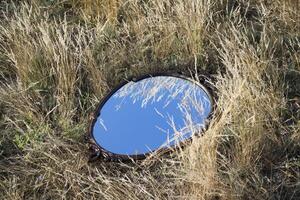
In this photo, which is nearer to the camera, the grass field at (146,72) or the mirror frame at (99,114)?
the grass field at (146,72)

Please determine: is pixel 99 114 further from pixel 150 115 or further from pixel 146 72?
pixel 146 72

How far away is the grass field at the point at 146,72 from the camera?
2.88 m

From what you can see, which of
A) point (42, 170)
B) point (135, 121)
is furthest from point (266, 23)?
point (42, 170)

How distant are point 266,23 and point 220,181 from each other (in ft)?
5.08

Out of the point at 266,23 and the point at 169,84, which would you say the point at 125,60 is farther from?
the point at 266,23

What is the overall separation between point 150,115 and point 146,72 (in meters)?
0.59

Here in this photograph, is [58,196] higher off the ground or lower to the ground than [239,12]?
lower

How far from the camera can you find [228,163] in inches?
114

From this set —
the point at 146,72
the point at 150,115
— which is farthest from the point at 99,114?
the point at 146,72

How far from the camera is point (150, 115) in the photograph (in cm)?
323

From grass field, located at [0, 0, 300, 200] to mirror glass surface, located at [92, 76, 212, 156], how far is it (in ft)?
0.32

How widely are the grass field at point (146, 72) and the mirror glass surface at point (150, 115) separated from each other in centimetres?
10

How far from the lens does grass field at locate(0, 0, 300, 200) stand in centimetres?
288

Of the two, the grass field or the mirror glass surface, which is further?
the mirror glass surface
